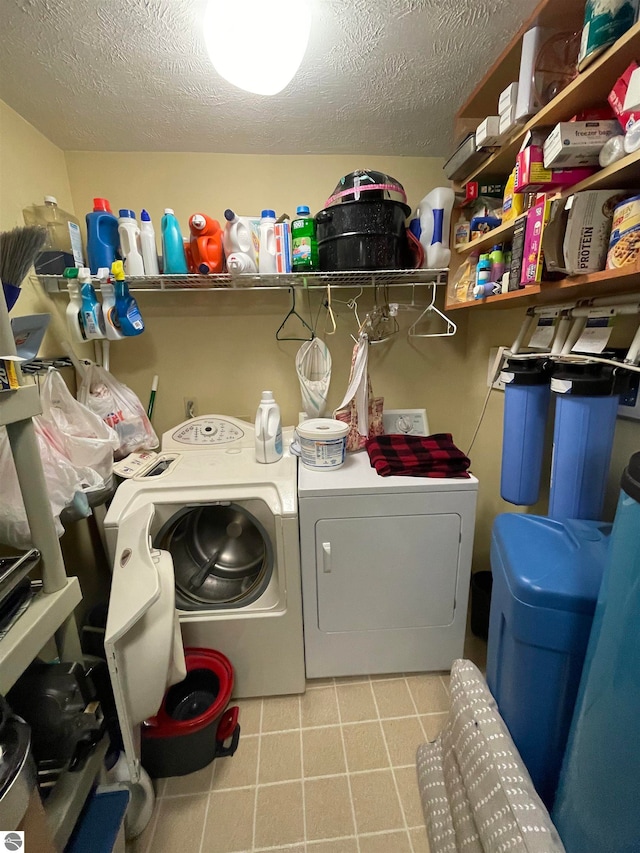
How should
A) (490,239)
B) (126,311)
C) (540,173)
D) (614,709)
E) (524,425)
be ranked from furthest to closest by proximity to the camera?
(126,311)
(490,239)
(524,425)
(540,173)
(614,709)

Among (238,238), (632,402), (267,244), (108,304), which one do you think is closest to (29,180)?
(108,304)

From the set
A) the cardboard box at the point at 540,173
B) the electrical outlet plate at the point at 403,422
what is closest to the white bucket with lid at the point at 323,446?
the electrical outlet plate at the point at 403,422

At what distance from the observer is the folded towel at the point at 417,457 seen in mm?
1370

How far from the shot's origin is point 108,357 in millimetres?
1804

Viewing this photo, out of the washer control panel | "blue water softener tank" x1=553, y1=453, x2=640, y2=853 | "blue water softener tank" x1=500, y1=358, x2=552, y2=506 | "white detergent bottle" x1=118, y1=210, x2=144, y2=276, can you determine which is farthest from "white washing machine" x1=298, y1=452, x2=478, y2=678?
"white detergent bottle" x1=118, y1=210, x2=144, y2=276

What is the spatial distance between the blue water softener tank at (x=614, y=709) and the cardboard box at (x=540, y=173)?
0.80m

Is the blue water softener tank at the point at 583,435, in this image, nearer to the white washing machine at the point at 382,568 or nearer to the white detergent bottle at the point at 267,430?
the white washing machine at the point at 382,568

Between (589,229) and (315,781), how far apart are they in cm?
187

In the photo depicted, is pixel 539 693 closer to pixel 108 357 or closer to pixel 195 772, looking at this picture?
pixel 195 772

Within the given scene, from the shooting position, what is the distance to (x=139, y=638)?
1.02m

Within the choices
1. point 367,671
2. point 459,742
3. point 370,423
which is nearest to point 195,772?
point 367,671

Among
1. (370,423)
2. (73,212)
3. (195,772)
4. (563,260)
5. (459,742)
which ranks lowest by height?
(195,772)

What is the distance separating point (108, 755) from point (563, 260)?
1.99m

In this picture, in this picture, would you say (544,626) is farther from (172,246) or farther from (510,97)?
(172,246)
